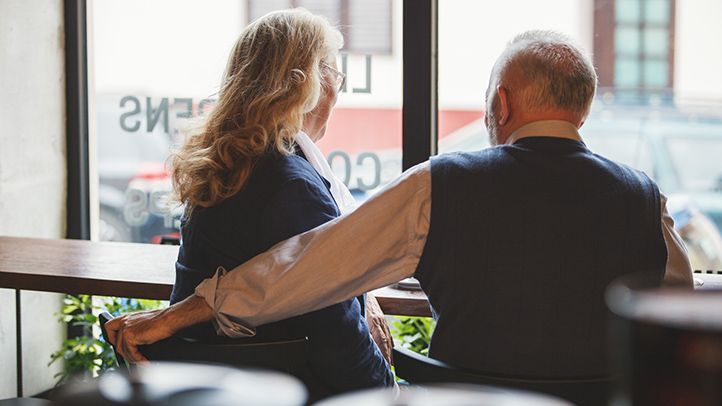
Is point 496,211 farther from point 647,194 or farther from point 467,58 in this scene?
point 467,58

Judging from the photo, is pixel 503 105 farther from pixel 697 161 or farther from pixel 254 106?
pixel 697 161

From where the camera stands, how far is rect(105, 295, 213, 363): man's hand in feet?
5.88

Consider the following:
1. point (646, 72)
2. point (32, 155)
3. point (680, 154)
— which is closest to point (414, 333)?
point (680, 154)

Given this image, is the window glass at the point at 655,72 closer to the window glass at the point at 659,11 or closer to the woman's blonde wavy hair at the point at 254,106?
the window glass at the point at 659,11

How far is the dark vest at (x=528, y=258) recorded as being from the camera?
5.23 feet

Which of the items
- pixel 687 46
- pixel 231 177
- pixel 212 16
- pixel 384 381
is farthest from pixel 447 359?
pixel 212 16

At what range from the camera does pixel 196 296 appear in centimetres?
180

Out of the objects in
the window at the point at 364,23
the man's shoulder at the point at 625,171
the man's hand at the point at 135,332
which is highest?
the window at the point at 364,23

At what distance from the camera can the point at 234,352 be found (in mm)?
1676

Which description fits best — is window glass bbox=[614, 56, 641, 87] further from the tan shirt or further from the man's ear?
the tan shirt

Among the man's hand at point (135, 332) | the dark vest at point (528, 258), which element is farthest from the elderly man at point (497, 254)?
the man's hand at point (135, 332)

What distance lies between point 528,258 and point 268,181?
1.98 ft

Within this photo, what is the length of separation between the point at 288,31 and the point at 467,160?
2.19 feet

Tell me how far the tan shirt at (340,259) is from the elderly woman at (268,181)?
228mm
